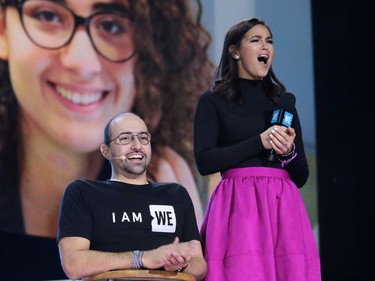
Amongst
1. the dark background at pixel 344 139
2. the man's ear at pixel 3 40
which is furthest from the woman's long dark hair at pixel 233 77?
the dark background at pixel 344 139

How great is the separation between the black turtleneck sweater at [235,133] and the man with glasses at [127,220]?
0.60 ft

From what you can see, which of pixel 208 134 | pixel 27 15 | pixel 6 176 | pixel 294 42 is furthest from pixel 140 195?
pixel 294 42

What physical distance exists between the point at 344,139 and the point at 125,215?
2.34m

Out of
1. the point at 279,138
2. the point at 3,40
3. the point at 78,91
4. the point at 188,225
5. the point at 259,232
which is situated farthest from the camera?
the point at 78,91

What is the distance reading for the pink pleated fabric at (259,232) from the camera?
7.91 feet

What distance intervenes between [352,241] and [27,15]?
220 cm

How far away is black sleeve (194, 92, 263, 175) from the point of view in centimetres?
243

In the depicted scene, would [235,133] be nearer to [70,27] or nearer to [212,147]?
[212,147]

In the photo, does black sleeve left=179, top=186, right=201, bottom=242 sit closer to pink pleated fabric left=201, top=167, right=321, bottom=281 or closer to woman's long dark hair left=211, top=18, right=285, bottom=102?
pink pleated fabric left=201, top=167, right=321, bottom=281

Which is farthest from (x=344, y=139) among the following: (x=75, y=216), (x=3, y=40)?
(x=75, y=216)

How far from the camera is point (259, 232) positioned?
2453 millimetres

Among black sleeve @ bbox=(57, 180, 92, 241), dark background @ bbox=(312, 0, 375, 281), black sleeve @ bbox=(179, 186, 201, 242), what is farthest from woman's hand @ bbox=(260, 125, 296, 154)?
dark background @ bbox=(312, 0, 375, 281)

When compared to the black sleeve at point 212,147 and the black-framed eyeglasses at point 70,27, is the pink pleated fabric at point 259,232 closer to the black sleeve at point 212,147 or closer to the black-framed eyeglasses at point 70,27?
the black sleeve at point 212,147

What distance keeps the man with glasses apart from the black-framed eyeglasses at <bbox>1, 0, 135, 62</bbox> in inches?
57.5
